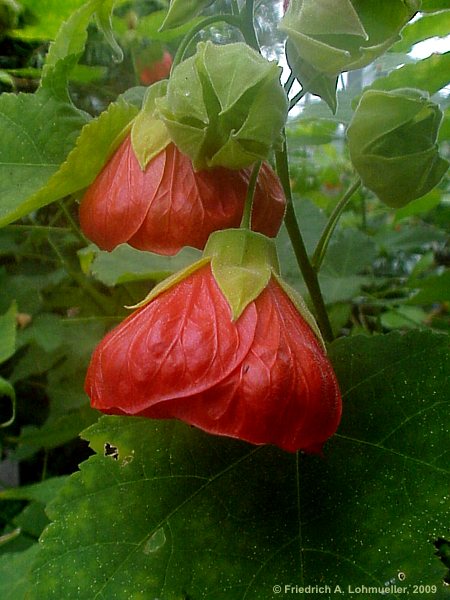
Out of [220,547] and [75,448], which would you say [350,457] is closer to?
[220,547]

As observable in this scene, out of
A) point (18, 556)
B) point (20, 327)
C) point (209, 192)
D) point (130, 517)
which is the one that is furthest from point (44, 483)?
point (209, 192)

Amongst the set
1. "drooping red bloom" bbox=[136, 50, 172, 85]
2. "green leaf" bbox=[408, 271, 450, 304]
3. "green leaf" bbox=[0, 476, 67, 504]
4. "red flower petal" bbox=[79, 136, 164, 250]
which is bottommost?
"green leaf" bbox=[0, 476, 67, 504]

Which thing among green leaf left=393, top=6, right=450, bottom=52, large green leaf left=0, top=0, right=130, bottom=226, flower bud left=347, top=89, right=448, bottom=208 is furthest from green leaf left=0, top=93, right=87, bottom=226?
green leaf left=393, top=6, right=450, bottom=52

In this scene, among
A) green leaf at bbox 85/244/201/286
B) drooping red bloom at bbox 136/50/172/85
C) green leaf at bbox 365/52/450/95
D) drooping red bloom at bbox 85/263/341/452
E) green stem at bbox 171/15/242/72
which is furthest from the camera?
drooping red bloom at bbox 136/50/172/85

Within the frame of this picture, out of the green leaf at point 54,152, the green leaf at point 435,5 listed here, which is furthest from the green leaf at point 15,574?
the green leaf at point 435,5

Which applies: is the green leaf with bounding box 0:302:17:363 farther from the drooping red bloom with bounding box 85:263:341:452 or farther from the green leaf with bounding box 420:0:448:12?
the green leaf with bounding box 420:0:448:12

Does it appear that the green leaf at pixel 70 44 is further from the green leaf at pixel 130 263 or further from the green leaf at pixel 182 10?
the green leaf at pixel 130 263

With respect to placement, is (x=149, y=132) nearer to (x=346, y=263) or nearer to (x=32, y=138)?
(x=32, y=138)
